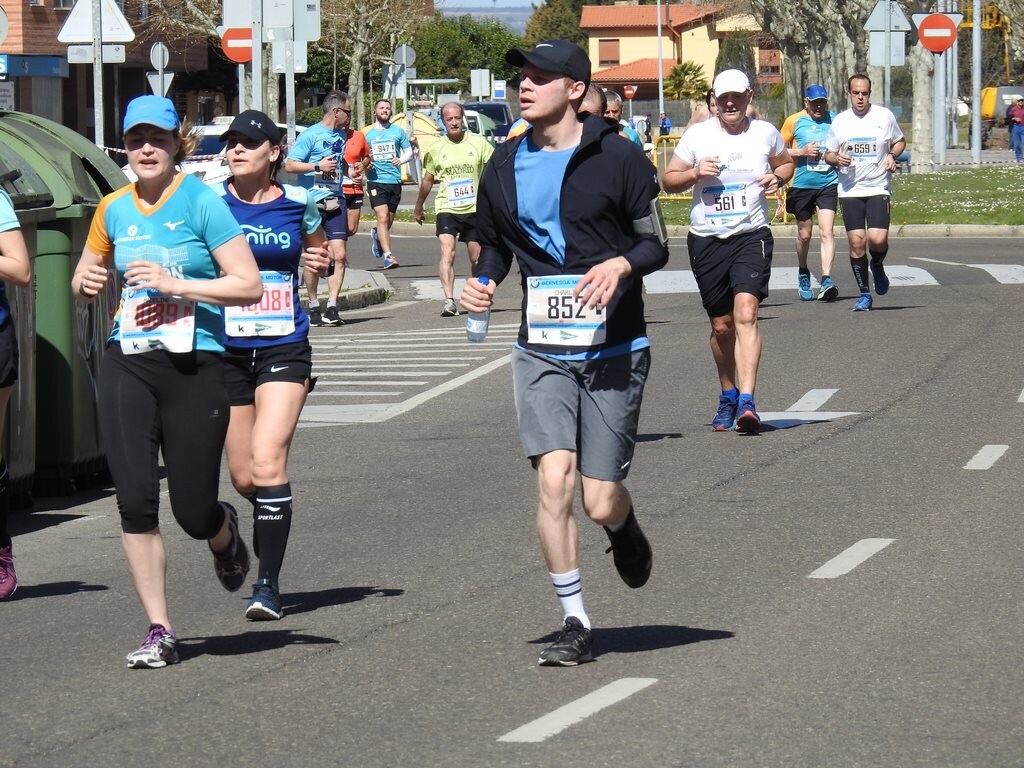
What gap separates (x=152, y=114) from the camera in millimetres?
6305

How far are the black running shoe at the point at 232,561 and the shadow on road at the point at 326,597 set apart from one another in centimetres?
22

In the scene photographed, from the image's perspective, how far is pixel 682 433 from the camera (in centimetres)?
1138

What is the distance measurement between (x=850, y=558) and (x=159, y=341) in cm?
290

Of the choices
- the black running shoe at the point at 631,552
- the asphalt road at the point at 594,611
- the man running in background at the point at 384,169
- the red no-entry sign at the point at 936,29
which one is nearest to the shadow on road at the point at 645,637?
the asphalt road at the point at 594,611

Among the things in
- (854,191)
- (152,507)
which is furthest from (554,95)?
(854,191)

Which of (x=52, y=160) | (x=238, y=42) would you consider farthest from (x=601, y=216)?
(x=238, y=42)

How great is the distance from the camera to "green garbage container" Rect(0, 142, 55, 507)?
9477 mm

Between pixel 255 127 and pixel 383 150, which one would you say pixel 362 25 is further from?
pixel 255 127

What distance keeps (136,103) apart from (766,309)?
471 inches

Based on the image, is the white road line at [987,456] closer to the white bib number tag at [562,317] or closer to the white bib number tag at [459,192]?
the white bib number tag at [562,317]

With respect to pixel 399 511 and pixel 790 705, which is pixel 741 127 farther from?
pixel 790 705

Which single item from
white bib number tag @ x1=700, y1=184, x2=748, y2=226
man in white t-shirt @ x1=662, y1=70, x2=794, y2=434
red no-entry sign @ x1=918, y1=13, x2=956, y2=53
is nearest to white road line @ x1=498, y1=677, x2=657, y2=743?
man in white t-shirt @ x1=662, y1=70, x2=794, y2=434

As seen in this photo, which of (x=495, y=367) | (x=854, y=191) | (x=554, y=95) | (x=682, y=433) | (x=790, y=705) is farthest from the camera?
(x=854, y=191)

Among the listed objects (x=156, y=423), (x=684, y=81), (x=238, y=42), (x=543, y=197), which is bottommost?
(x=156, y=423)
